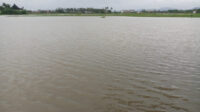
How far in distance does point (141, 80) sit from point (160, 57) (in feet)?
15.7

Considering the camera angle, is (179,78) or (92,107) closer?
(92,107)

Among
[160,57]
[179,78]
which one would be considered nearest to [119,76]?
[179,78]

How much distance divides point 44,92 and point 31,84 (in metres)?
1.11

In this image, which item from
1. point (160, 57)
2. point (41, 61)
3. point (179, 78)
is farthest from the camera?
point (160, 57)

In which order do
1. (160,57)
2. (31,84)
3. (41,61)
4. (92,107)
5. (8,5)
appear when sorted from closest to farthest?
(92,107), (31,84), (41,61), (160,57), (8,5)

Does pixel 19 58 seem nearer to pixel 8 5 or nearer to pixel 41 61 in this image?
pixel 41 61

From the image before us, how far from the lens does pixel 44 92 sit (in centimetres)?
707

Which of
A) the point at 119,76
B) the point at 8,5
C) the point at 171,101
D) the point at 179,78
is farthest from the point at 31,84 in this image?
the point at 8,5

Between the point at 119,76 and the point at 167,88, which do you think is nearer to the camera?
the point at 167,88

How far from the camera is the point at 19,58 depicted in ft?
39.8

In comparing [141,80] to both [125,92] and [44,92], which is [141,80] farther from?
[44,92]

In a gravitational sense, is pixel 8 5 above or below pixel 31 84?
above

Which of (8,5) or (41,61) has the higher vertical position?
(8,5)

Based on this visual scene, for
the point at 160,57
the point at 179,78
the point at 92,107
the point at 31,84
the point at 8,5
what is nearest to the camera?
the point at 92,107
